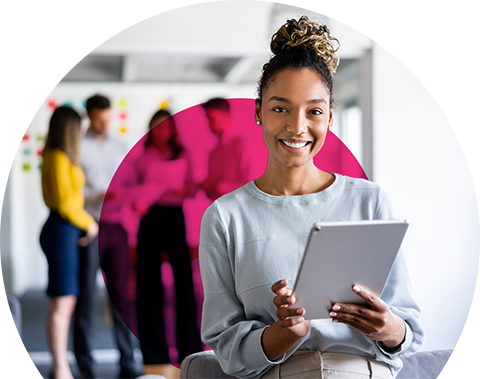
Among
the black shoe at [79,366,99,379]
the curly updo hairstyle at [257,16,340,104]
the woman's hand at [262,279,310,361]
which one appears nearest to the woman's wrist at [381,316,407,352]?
the woman's hand at [262,279,310,361]

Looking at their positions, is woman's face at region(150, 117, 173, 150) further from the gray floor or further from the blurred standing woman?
the gray floor

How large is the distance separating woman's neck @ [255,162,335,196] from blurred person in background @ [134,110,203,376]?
1.12 metres

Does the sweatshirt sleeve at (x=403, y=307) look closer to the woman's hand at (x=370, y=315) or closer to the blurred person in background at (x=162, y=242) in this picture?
the woman's hand at (x=370, y=315)

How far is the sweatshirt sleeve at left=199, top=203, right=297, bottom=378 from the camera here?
40.0 inches

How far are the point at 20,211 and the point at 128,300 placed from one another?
0.68 m

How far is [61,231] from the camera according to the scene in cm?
227

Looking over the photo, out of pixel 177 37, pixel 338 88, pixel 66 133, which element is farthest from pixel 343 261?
pixel 66 133

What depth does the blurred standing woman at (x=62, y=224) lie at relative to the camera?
7.39 feet

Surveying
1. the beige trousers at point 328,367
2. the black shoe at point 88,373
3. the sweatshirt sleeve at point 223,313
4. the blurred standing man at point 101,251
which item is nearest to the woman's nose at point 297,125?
the sweatshirt sleeve at point 223,313

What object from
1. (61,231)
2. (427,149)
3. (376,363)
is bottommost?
(376,363)

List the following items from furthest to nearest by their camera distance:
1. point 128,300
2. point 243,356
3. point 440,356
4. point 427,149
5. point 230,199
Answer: point 427,149, point 128,300, point 440,356, point 230,199, point 243,356

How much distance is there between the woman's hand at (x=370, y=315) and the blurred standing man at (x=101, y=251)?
148 cm

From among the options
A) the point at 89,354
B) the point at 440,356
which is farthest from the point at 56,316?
the point at 440,356

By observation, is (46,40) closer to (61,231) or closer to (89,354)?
(61,231)
